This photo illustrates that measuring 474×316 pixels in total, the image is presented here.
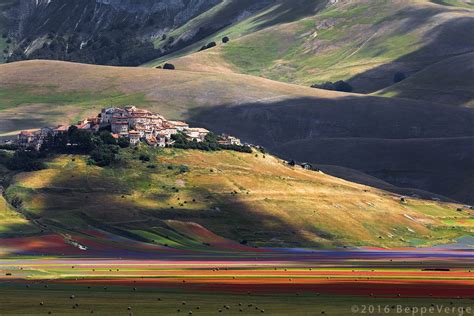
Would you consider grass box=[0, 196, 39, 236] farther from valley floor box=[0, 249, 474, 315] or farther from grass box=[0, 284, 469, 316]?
grass box=[0, 284, 469, 316]

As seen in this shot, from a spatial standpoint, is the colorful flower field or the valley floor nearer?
the valley floor

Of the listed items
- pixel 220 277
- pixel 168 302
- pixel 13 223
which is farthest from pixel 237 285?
pixel 13 223

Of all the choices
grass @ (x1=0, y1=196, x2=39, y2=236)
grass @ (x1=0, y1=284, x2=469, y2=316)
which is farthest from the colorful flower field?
grass @ (x1=0, y1=196, x2=39, y2=236)

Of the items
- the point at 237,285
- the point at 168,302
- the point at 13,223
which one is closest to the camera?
the point at 168,302

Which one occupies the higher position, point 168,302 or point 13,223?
point 168,302

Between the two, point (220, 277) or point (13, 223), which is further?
point (13, 223)

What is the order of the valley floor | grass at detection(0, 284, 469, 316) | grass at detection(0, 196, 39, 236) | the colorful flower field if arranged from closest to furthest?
grass at detection(0, 284, 469, 316) → the valley floor → the colorful flower field → grass at detection(0, 196, 39, 236)

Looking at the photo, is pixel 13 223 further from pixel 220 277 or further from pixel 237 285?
pixel 237 285

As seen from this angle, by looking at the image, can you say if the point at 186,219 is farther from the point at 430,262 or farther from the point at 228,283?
the point at 228,283

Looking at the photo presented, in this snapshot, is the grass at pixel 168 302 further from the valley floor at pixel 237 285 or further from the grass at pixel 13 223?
the grass at pixel 13 223

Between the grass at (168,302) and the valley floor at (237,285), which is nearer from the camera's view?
the grass at (168,302)

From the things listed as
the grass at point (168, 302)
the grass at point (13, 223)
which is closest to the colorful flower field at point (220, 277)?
the grass at point (168, 302)

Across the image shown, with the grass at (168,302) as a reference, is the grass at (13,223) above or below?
below
